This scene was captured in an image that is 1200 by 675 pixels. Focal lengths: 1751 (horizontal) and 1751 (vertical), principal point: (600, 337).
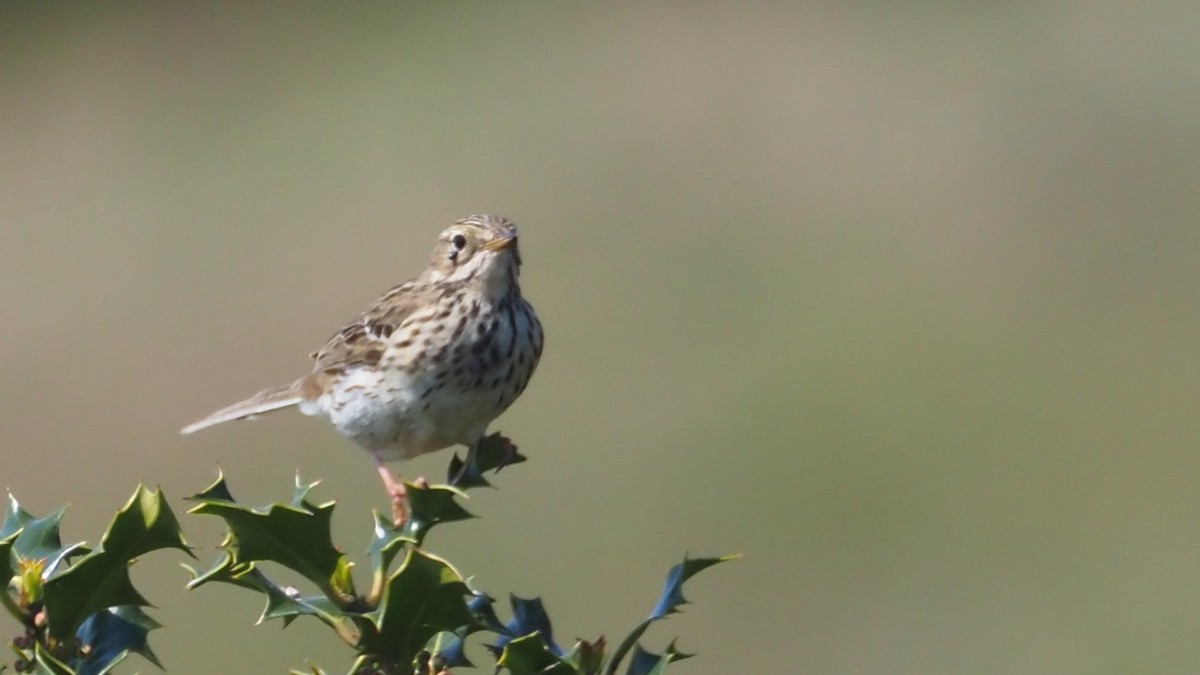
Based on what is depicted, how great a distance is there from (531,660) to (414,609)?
0.18 meters

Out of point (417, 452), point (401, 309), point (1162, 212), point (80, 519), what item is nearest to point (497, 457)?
point (417, 452)

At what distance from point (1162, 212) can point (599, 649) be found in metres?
12.5

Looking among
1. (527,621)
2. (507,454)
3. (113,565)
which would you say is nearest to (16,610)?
(113,565)

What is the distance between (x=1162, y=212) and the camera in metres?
14.0

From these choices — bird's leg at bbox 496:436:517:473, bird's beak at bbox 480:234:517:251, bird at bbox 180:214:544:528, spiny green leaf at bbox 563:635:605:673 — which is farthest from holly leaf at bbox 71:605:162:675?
bird's beak at bbox 480:234:517:251

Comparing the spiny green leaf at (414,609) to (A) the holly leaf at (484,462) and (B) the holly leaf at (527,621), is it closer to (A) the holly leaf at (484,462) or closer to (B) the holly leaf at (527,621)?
(B) the holly leaf at (527,621)

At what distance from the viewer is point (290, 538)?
239cm

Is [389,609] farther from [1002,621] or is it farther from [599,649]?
[1002,621]

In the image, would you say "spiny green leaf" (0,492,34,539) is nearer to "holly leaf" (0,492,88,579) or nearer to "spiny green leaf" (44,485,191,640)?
"holly leaf" (0,492,88,579)

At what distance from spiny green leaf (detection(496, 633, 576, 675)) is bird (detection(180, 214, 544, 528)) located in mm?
1798

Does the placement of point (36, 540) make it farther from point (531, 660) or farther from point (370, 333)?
point (370, 333)

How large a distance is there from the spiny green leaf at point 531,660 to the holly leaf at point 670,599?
0.13m

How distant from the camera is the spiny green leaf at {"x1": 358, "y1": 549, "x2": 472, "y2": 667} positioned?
2320 mm

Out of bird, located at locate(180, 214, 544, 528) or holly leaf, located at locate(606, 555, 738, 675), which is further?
bird, located at locate(180, 214, 544, 528)
